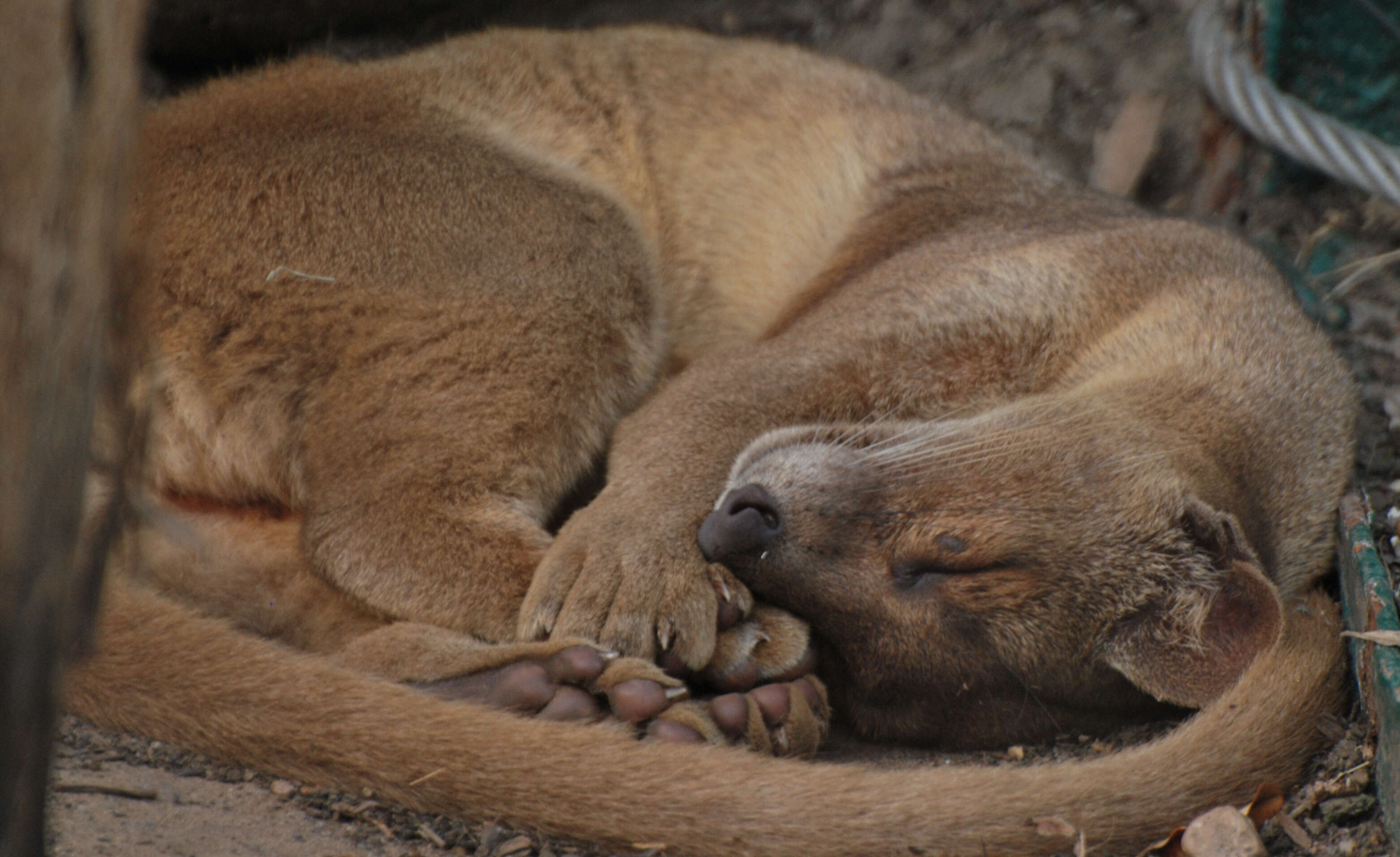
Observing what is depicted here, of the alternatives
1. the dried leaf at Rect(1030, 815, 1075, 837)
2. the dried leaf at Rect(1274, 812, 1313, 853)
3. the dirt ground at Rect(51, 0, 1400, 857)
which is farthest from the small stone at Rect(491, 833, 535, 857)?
the dried leaf at Rect(1274, 812, 1313, 853)

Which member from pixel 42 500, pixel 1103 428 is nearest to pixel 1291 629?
pixel 1103 428

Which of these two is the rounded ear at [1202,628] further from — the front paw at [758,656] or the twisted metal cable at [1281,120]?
the twisted metal cable at [1281,120]

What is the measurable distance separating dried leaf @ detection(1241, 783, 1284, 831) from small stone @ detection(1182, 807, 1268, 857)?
0.09m

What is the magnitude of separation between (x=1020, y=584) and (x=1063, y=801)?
19.8 inches

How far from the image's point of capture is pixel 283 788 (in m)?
2.40

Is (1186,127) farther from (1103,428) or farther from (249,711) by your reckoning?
(249,711)

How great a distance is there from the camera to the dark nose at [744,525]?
2734mm

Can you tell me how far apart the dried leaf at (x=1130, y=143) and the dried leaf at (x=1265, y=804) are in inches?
120

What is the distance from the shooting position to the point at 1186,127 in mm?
5043

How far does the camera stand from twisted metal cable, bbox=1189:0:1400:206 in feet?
13.3

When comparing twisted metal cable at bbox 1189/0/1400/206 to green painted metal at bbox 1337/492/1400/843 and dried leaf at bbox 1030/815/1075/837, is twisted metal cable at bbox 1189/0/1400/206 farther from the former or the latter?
dried leaf at bbox 1030/815/1075/837

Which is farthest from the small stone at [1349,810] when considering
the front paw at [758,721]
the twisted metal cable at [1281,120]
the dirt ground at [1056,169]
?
the twisted metal cable at [1281,120]

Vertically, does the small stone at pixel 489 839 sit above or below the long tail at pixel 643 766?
below

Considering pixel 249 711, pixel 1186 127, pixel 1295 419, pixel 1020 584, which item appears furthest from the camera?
pixel 1186 127
